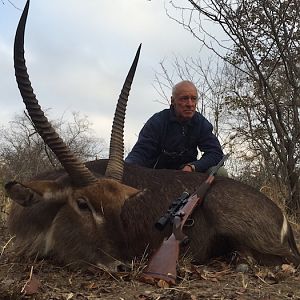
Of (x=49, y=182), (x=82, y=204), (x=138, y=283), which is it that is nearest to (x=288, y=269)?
(x=138, y=283)

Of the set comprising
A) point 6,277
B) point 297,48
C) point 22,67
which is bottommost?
point 6,277

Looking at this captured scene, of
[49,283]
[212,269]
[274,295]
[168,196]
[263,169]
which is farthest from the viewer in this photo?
[263,169]

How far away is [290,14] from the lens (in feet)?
25.1

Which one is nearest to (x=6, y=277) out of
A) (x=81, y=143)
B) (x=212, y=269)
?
(x=212, y=269)

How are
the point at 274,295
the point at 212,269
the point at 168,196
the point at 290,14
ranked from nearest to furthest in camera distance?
the point at 274,295
the point at 212,269
the point at 168,196
the point at 290,14

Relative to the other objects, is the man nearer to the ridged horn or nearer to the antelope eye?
the ridged horn

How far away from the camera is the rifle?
137 inches

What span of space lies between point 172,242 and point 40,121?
1273mm

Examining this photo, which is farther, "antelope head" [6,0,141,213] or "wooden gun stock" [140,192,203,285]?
"antelope head" [6,0,141,213]

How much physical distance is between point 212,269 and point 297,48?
460cm

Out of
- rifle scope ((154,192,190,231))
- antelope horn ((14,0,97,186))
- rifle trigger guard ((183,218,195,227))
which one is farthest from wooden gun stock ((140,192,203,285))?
antelope horn ((14,0,97,186))

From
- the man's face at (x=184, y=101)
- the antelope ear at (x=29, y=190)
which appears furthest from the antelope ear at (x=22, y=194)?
the man's face at (x=184, y=101)

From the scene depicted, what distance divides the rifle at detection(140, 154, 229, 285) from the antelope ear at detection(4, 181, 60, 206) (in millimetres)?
886

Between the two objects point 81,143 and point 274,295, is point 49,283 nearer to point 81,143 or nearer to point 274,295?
point 274,295
